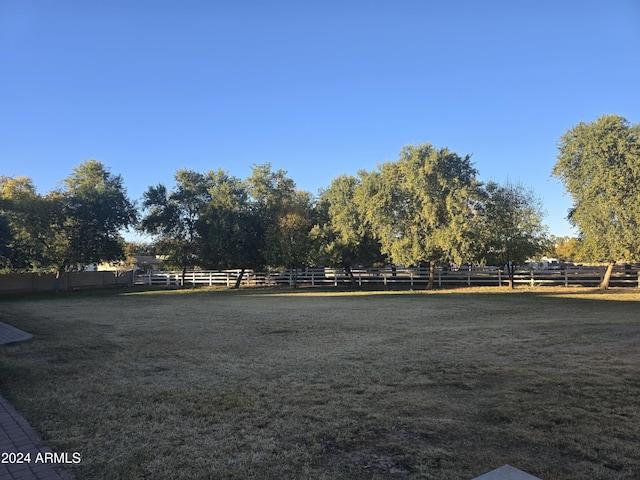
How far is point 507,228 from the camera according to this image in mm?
25203

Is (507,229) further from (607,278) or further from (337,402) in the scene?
(337,402)

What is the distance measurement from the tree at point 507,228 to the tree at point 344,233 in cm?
719

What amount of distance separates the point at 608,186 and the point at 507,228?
18.4 feet

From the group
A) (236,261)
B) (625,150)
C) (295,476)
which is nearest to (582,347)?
(295,476)

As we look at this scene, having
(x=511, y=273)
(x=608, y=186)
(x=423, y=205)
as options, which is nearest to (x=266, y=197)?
(x=423, y=205)

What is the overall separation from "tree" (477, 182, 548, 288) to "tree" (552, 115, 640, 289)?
2.85 metres

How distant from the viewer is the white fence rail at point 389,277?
82.5ft

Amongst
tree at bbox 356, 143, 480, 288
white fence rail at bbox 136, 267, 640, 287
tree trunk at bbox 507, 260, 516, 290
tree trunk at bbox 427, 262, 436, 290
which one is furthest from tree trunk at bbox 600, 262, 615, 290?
tree trunk at bbox 427, 262, 436, 290

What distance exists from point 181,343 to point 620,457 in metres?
7.41

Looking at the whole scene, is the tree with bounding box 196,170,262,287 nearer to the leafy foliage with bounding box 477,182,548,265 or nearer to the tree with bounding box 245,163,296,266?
the tree with bounding box 245,163,296,266

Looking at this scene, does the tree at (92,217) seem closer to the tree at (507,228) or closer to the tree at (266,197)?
the tree at (266,197)

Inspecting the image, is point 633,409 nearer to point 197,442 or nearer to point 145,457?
point 197,442

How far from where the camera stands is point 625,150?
68.1ft

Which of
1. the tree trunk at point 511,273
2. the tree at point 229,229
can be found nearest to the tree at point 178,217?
the tree at point 229,229
